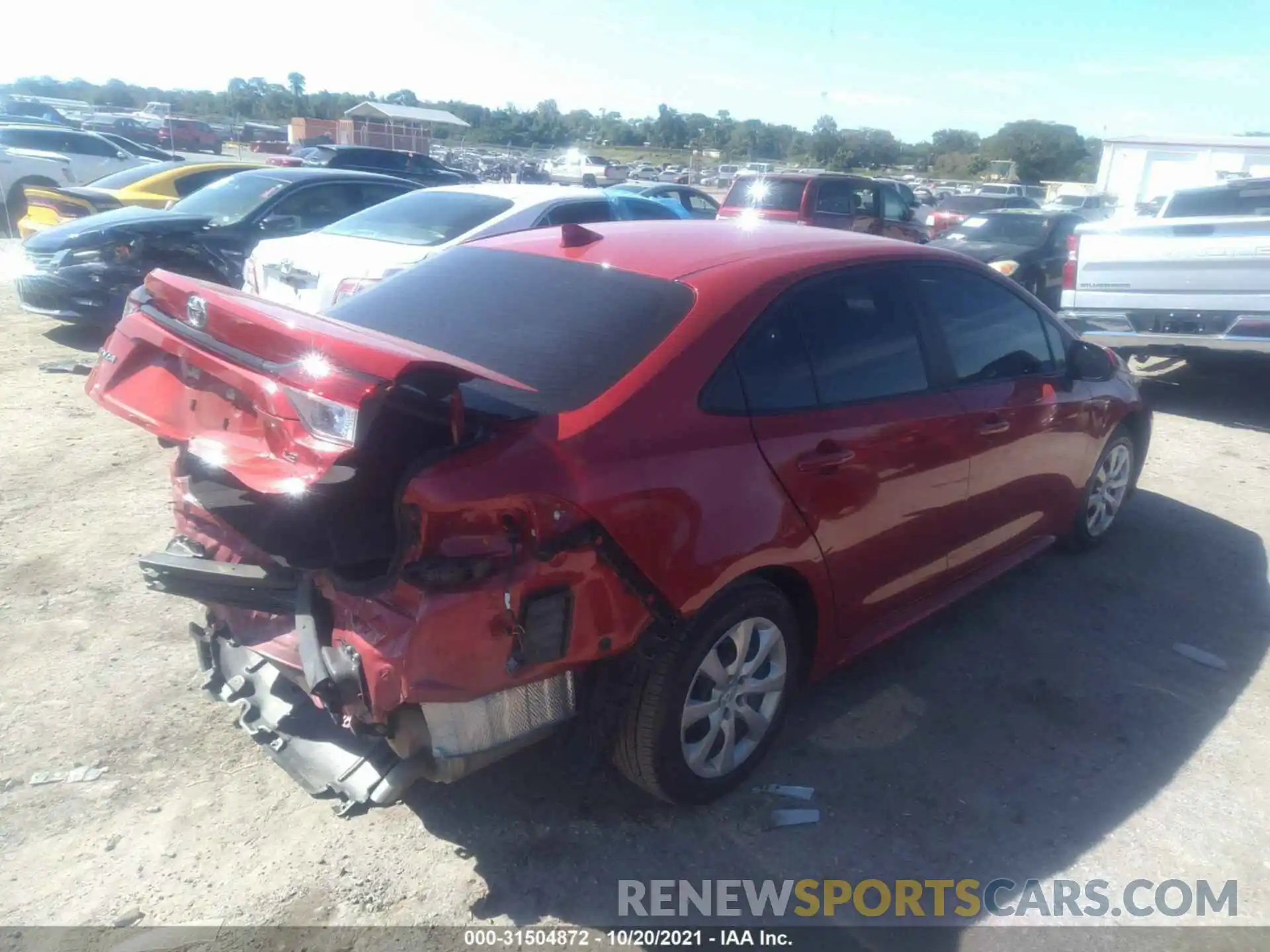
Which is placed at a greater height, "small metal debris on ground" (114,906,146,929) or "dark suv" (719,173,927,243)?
"dark suv" (719,173,927,243)

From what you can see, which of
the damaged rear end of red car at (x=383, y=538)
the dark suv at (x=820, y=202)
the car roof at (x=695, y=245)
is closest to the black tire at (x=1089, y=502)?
the car roof at (x=695, y=245)

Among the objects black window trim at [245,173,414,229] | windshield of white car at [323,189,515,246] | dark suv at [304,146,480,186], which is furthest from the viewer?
dark suv at [304,146,480,186]

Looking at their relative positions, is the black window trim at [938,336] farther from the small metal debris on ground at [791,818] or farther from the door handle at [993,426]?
the small metal debris on ground at [791,818]

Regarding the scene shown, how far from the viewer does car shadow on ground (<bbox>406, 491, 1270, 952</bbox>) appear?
2.92 metres

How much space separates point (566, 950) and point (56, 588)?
119 inches

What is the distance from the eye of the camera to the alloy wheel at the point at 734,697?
118 inches

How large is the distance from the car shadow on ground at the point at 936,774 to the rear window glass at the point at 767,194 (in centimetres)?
991

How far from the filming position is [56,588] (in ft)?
14.2

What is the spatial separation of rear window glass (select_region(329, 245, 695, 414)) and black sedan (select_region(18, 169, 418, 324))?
5865mm

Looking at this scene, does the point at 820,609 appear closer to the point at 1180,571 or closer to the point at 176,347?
the point at 176,347

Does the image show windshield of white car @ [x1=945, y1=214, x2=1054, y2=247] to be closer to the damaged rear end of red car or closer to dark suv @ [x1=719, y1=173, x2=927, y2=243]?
dark suv @ [x1=719, y1=173, x2=927, y2=243]

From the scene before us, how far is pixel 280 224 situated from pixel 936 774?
8279mm

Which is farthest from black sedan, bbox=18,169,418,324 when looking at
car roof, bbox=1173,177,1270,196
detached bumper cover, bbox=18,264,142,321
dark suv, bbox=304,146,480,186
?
car roof, bbox=1173,177,1270,196

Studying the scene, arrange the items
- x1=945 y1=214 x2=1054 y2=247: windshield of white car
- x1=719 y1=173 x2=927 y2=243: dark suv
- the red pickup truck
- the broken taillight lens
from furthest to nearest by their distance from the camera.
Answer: the red pickup truck < x1=719 y1=173 x2=927 y2=243: dark suv < x1=945 y1=214 x2=1054 y2=247: windshield of white car < the broken taillight lens
